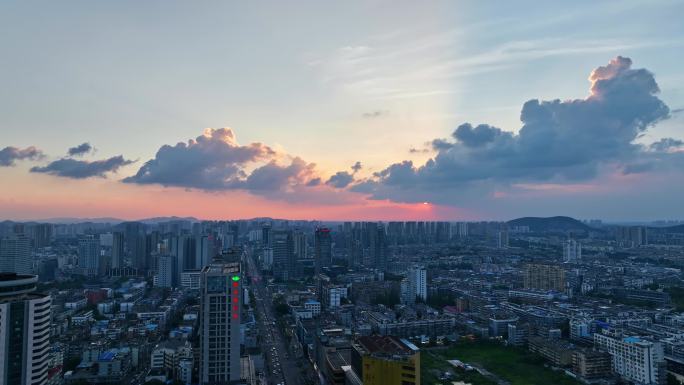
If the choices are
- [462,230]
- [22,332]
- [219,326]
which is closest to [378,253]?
[219,326]

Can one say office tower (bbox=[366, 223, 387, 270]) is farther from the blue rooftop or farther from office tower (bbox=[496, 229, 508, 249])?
the blue rooftop

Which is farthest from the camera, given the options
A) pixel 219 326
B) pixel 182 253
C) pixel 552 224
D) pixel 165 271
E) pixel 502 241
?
pixel 552 224

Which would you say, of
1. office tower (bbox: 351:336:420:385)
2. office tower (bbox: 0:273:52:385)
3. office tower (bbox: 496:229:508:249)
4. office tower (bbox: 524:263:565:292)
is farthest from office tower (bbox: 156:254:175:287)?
office tower (bbox: 496:229:508:249)

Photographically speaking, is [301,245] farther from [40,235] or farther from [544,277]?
[40,235]

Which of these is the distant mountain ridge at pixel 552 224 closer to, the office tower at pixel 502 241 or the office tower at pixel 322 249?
the office tower at pixel 502 241

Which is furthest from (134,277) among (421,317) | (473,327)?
(473,327)

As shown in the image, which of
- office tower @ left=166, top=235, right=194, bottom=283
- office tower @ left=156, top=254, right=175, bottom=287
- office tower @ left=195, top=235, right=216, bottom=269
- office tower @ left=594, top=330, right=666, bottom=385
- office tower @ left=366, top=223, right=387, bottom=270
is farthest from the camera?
office tower @ left=366, top=223, right=387, bottom=270

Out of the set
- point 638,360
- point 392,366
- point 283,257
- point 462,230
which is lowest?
point 638,360

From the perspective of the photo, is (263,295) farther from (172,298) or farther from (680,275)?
(680,275)
